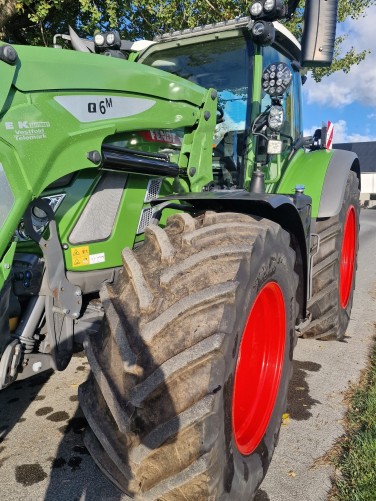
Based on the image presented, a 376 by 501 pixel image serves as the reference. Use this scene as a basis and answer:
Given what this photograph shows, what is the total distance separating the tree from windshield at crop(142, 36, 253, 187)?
580 cm

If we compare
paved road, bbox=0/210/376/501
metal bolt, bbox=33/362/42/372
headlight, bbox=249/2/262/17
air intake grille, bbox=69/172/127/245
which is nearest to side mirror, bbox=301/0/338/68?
headlight, bbox=249/2/262/17

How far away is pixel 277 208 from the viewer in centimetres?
233

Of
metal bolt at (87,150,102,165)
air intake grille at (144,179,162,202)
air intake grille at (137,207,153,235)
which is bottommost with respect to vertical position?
air intake grille at (137,207,153,235)

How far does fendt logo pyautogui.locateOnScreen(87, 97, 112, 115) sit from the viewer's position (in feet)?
6.40

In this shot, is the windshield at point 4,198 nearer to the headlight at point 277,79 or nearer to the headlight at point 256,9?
the headlight at point 277,79

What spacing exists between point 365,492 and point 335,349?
70.9 inches

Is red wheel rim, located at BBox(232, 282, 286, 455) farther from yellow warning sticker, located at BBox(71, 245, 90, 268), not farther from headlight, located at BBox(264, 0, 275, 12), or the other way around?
headlight, located at BBox(264, 0, 275, 12)

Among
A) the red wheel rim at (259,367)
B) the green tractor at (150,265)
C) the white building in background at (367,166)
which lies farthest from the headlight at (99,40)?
the white building in background at (367,166)

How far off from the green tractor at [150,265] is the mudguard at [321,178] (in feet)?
1.59

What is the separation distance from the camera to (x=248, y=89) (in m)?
3.01

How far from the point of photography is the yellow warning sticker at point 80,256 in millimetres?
2084

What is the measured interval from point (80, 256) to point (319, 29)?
1507 mm

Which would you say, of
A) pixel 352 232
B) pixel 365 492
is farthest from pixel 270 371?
pixel 352 232

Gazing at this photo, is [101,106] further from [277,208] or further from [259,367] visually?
[259,367]
